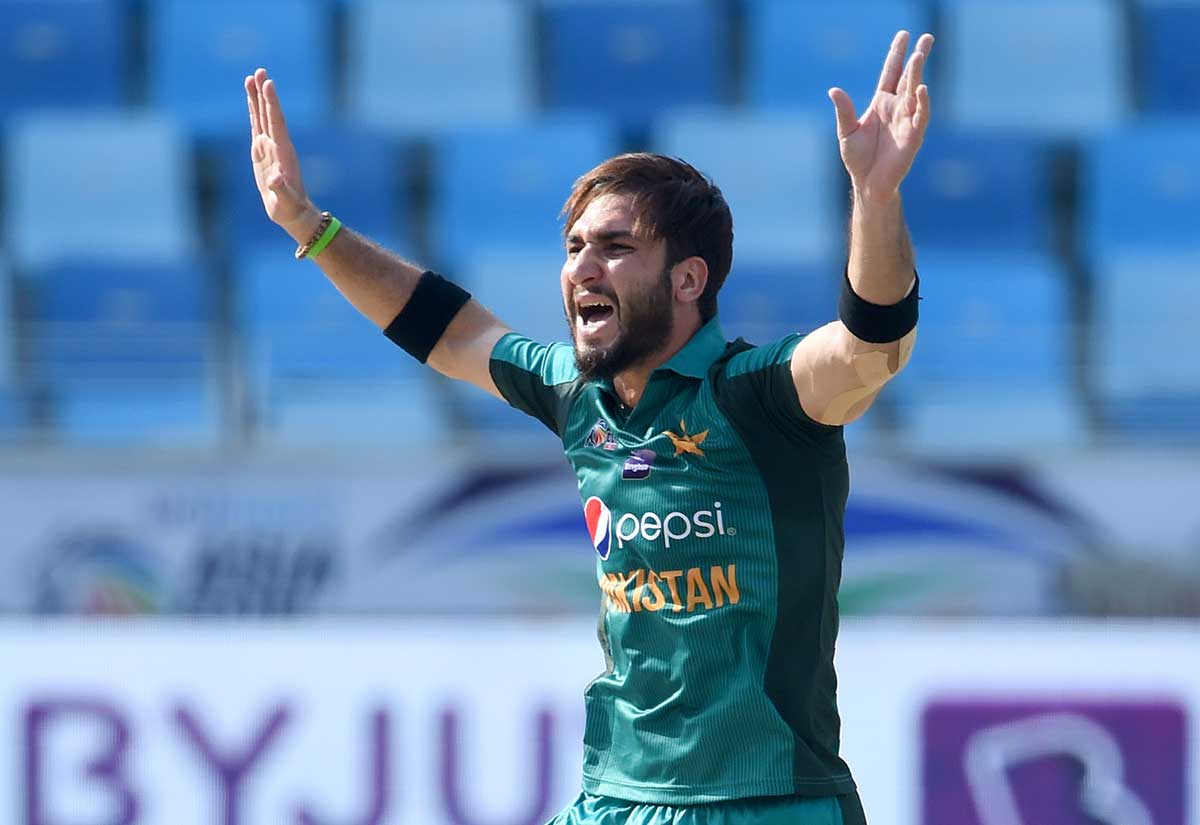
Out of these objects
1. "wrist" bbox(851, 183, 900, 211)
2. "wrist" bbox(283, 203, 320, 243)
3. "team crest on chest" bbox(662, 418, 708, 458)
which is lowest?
"team crest on chest" bbox(662, 418, 708, 458)

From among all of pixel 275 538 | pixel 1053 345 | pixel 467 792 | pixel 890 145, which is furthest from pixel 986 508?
pixel 890 145

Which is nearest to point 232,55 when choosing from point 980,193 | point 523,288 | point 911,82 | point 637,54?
point 637,54

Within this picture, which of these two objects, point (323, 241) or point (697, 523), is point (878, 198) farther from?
point (323, 241)

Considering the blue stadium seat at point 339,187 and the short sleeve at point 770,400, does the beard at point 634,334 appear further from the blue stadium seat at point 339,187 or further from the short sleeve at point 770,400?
the blue stadium seat at point 339,187

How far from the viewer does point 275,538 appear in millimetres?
6902

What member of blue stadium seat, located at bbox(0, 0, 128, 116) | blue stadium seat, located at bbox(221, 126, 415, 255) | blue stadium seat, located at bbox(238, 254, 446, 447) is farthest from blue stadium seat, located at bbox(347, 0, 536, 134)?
blue stadium seat, located at bbox(238, 254, 446, 447)

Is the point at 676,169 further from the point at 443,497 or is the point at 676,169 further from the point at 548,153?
the point at 548,153

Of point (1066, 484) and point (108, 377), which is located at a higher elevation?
point (108, 377)

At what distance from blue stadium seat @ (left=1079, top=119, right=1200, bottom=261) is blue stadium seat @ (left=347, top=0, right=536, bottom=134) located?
9.47 ft

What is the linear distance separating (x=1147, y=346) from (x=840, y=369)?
5.35 m

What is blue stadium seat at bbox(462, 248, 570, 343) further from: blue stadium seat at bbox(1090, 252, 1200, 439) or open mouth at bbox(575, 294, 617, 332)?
open mouth at bbox(575, 294, 617, 332)

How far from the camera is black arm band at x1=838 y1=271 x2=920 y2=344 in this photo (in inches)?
96.2

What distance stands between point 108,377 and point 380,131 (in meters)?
2.26

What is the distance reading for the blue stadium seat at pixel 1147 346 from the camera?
7199mm
